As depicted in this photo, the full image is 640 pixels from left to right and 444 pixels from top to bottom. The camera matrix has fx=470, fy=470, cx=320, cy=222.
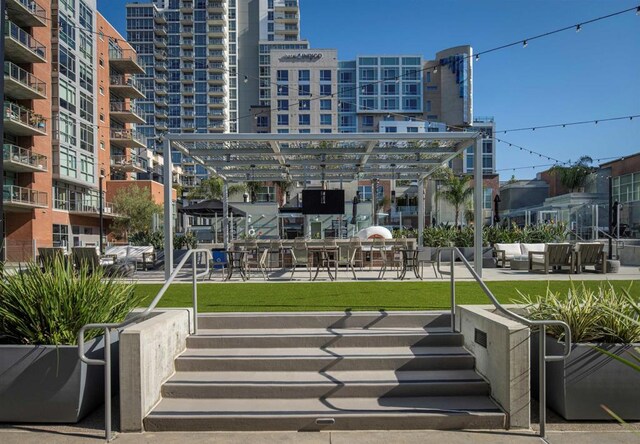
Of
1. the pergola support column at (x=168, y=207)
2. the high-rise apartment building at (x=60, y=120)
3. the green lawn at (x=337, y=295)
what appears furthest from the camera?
the high-rise apartment building at (x=60, y=120)

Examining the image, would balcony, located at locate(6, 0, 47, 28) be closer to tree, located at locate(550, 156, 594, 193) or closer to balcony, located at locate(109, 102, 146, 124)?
balcony, located at locate(109, 102, 146, 124)

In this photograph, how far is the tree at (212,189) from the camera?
5341cm

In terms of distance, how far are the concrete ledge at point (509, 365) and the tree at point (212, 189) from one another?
1931 inches

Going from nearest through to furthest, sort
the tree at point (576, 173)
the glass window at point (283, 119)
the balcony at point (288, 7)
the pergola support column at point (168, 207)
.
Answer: the pergola support column at point (168, 207)
the tree at point (576, 173)
the glass window at point (283, 119)
the balcony at point (288, 7)

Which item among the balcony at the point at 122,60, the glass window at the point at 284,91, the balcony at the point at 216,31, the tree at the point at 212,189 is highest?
the balcony at the point at 216,31

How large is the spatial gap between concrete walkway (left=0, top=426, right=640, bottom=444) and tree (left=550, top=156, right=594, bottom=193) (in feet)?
174

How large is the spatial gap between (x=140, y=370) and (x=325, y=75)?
68892mm

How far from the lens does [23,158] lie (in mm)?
31047

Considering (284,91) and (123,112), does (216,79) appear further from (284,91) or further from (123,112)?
(123,112)

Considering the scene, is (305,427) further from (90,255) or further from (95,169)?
(95,169)

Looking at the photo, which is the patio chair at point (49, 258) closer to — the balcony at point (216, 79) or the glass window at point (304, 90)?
the glass window at point (304, 90)

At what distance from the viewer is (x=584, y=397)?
4523 millimetres

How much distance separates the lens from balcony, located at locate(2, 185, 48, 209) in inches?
1166

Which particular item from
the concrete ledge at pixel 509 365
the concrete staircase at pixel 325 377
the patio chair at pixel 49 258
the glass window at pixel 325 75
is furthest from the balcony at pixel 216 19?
the concrete ledge at pixel 509 365
